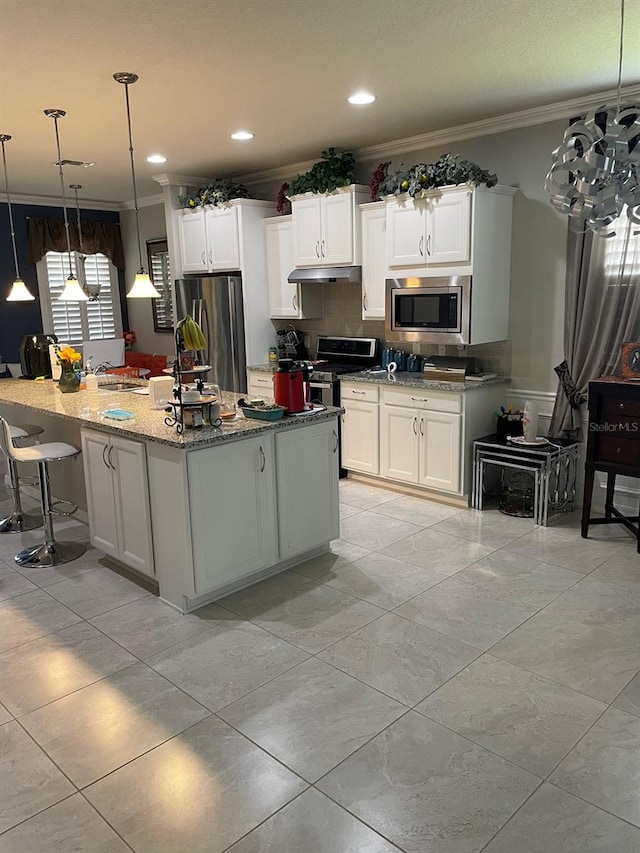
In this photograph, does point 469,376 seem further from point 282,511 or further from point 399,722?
point 399,722

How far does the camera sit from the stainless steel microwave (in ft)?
15.3

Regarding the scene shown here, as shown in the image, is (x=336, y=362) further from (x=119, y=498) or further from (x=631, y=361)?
(x=119, y=498)

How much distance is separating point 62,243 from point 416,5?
244 inches

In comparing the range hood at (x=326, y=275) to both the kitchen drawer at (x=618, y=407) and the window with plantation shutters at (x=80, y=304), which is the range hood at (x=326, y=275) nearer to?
the kitchen drawer at (x=618, y=407)

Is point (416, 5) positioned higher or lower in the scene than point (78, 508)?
higher

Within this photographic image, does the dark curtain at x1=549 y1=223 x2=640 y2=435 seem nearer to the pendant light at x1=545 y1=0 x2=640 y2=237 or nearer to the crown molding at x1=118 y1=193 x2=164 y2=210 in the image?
the pendant light at x1=545 y1=0 x2=640 y2=237

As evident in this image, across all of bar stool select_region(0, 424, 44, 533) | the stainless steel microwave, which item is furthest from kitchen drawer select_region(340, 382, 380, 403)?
bar stool select_region(0, 424, 44, 533)

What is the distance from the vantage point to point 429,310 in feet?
16.0

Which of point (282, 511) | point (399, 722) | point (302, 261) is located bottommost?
point (399, 722)

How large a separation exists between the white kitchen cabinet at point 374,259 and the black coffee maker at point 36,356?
2.65m

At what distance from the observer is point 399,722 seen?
245 cm

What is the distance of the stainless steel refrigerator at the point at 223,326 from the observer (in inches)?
247

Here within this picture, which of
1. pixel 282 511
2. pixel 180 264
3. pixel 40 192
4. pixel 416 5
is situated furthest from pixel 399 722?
pixel 40 192

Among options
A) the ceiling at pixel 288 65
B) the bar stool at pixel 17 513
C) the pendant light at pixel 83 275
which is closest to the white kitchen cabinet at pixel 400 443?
the ceiling at pixel 288 65
